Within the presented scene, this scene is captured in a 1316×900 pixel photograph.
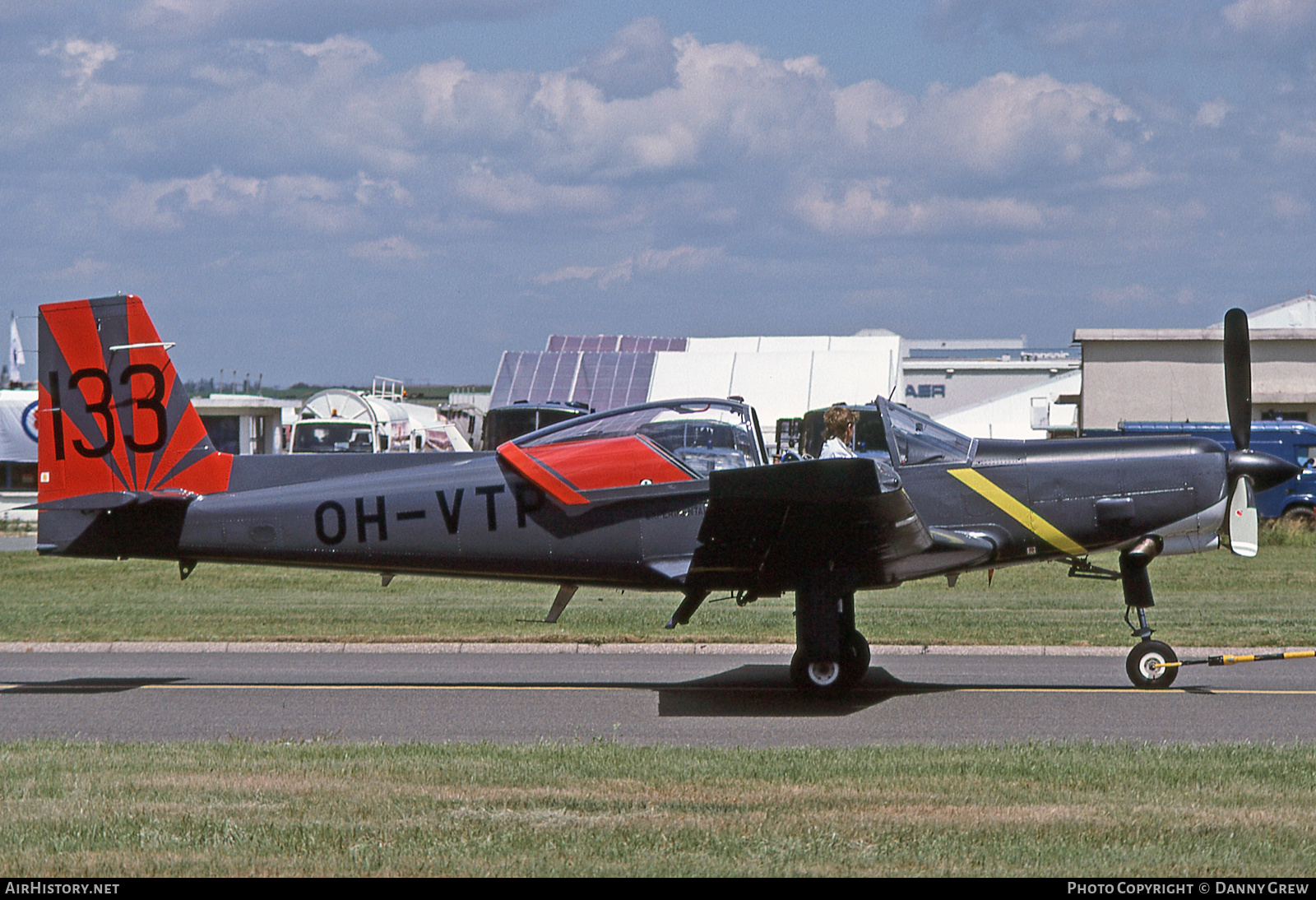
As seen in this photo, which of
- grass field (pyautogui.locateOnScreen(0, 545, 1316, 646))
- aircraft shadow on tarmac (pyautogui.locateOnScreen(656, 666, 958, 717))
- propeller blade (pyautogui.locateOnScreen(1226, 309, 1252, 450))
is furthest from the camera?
grass field (pyautogui.locateOnScreen(0, 545, 1316, 646))

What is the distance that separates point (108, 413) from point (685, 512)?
4.63 meters

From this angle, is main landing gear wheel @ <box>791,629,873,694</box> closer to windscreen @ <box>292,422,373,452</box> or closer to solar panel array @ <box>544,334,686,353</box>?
windscreen @ <box>292,422,373,452</box>

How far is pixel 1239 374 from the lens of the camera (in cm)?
1027

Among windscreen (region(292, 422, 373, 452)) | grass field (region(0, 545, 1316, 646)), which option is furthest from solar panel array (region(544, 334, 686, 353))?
grass field (region(0, 545, 1316, 646))

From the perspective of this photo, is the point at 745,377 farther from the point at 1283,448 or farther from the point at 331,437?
the point at 1283,448

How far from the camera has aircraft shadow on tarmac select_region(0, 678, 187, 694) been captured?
34.2 ft

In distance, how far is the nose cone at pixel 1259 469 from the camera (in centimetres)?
972

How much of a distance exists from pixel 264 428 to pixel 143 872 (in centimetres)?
5218

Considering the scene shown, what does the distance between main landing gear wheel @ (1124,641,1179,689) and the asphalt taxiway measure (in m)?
0.13

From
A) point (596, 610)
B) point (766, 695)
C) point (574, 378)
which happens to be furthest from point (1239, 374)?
point (574, 378)

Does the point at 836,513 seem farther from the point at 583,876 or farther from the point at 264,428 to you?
the point at 264,428

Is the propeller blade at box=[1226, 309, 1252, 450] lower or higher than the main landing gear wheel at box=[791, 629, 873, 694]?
higher
